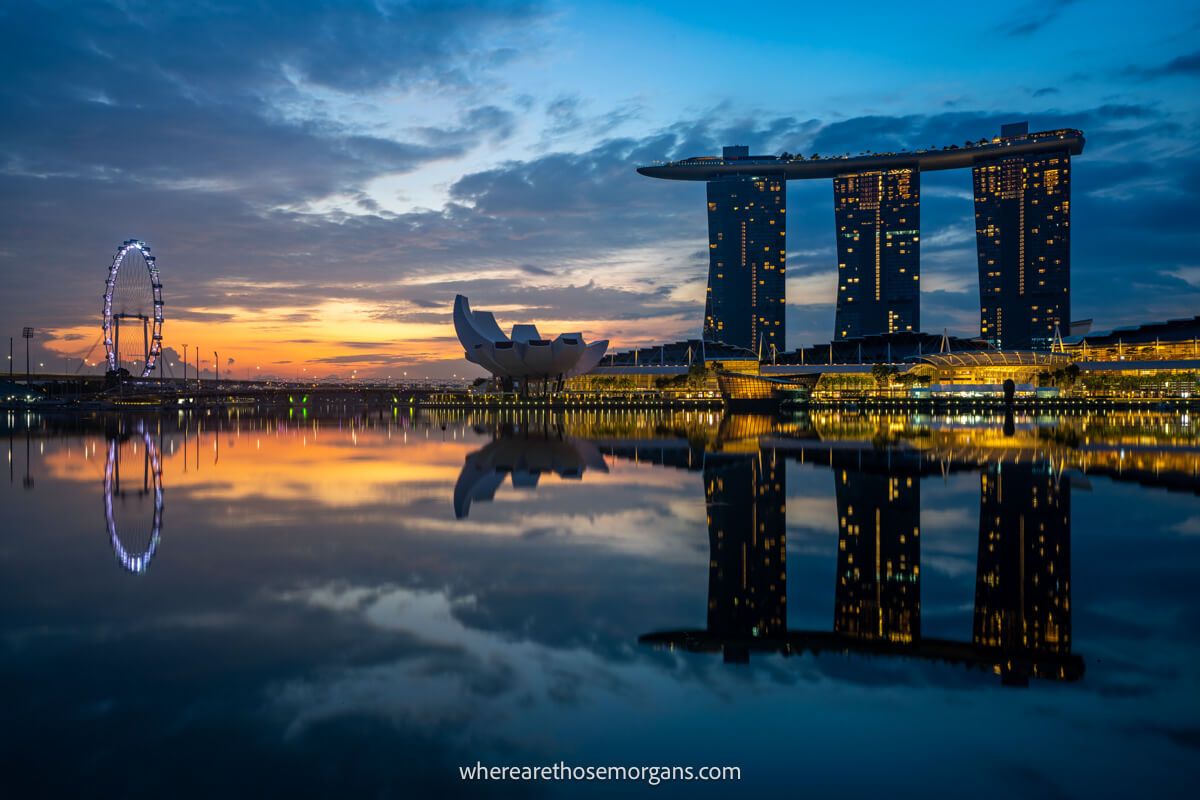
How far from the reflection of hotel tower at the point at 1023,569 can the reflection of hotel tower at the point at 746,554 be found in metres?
1.74

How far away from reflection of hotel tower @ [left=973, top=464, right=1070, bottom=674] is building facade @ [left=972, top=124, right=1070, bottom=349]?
5533 inches

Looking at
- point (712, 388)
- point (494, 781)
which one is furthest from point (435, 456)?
point (712, 388)

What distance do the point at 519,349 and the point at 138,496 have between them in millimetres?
68661

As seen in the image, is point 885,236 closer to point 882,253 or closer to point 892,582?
point 882,253

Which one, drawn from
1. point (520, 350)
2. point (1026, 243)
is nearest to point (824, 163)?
point (1026, 243)

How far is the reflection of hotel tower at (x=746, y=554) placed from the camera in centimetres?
744

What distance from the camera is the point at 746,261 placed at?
160m

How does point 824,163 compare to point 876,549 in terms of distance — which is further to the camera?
point 824,163

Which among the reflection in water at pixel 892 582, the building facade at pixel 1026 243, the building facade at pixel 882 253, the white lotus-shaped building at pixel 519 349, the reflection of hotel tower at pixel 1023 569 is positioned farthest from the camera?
the building facade at pixel 882 253

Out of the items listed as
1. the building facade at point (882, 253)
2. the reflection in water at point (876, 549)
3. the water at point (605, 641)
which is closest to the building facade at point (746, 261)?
the building facade at point (882, 253)

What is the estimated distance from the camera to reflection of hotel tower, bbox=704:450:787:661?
744 centimetres

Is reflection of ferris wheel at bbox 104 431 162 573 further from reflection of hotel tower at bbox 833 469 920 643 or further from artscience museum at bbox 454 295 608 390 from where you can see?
artscience museum at bbox 454 295 608 390

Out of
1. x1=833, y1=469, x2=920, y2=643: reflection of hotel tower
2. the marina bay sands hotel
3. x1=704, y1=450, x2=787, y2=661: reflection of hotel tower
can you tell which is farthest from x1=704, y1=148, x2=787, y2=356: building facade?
x1=833, y1=469, x2=920, y2=643: reflection of hotel tower

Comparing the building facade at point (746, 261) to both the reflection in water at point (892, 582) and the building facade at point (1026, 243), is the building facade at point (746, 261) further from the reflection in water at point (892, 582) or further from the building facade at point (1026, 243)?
the reflection in water at point (892, 582)
